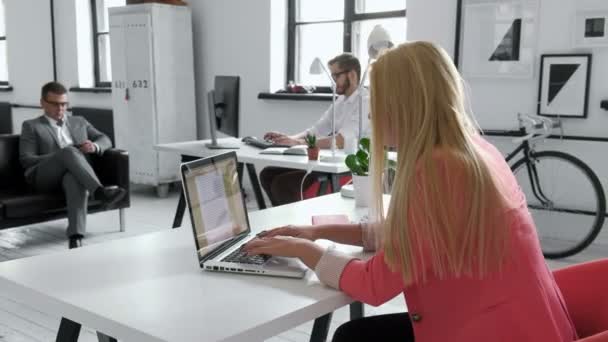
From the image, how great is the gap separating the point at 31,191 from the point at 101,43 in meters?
3.34

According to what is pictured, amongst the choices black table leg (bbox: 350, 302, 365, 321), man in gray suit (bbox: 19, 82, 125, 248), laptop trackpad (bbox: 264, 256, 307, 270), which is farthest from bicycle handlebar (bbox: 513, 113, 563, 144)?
laptop trackpad (bbox: 264, 256, 307, 270)

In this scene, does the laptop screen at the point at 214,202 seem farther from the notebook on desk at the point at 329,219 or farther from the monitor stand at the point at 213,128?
the monitor stand at the point at 213,128

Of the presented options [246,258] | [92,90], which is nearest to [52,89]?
[92,90]

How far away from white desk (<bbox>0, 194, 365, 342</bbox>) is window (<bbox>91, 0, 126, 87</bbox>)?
5660 millimetres

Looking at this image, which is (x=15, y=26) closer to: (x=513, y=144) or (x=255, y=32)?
(x=255, y=32)

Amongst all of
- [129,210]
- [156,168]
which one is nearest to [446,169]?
[129,210]

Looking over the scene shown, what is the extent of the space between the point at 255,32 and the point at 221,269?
421 centimetres

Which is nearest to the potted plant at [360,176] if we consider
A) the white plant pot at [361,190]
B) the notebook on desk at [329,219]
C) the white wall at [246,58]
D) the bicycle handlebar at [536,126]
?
the white plant pot at [361,190]

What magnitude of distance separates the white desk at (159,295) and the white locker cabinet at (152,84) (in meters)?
4.05

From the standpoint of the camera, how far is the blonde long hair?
1.12 metres

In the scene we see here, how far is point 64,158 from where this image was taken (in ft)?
12.7

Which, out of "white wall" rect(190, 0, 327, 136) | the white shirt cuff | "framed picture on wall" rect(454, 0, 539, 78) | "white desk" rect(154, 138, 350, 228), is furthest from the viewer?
"white wall" rect(190, 0, 327, 136)

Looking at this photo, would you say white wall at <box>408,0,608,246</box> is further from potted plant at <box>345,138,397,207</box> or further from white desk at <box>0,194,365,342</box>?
white desk at <box>0,194,365,342</box>

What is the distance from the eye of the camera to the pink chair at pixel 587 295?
138 cm
